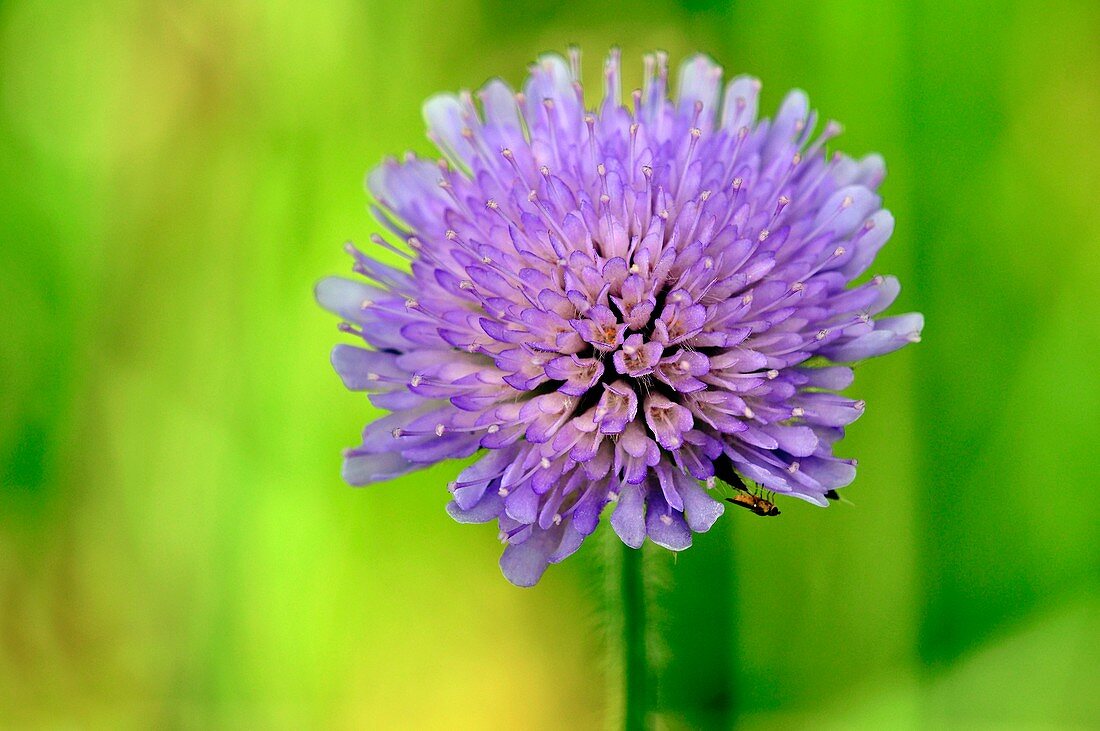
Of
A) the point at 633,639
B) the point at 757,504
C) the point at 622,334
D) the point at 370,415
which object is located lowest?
the point at 633,639

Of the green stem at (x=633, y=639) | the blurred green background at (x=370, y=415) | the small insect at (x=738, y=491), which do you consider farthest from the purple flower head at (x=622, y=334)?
the blurred green background at (x=370, y=415)

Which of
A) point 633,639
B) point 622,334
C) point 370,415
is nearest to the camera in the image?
point 622,334

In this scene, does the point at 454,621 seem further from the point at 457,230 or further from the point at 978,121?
the point at 978,121

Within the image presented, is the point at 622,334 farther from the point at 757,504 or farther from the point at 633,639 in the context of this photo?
the point at 633,639

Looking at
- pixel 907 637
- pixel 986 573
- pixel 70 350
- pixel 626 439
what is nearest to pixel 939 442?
pixel 986 573

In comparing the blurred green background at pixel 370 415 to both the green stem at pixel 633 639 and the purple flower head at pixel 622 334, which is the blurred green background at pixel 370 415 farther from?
the purple flower head at pixel 622 334

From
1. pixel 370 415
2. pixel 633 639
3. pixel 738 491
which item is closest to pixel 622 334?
pixel 738 491
